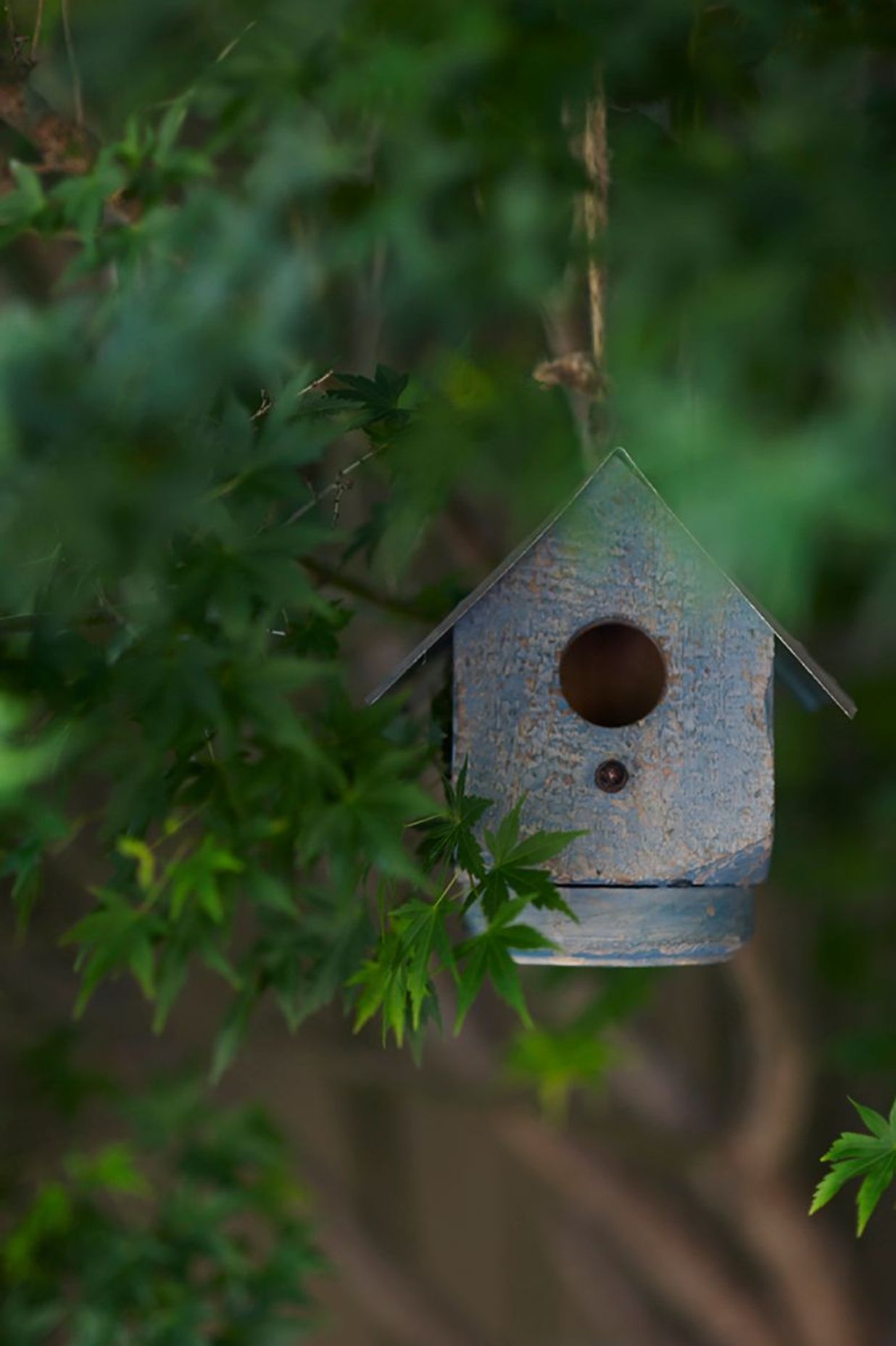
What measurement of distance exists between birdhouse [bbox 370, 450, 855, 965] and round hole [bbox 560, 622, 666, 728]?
22 centimetres

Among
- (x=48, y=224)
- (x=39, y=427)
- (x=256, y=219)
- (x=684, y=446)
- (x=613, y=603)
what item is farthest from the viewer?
(x=256, y=219)

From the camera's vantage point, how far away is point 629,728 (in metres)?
1.22

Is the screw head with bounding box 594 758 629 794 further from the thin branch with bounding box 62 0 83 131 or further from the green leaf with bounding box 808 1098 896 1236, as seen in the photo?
the thin branch with bounding box 62 0 83 131

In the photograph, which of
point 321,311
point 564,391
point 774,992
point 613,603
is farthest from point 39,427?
point 774,992

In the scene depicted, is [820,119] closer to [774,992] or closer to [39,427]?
[39,427]

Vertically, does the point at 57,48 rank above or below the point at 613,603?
above

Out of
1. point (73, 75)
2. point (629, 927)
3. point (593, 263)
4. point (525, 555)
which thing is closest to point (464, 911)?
point (629, 927)

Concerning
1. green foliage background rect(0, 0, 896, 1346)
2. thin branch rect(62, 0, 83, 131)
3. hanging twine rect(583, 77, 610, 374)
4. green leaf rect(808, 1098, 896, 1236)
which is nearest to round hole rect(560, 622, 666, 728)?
green foliage background rect(0, 0, 896, 1346)

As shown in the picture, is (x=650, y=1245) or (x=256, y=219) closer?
(x=256, y=219)

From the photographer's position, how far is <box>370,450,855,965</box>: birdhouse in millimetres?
1207

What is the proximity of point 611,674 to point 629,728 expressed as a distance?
24 cm

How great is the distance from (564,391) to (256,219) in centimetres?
34

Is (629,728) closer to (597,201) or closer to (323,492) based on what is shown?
(323,492)

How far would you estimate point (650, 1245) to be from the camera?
2699 mm
